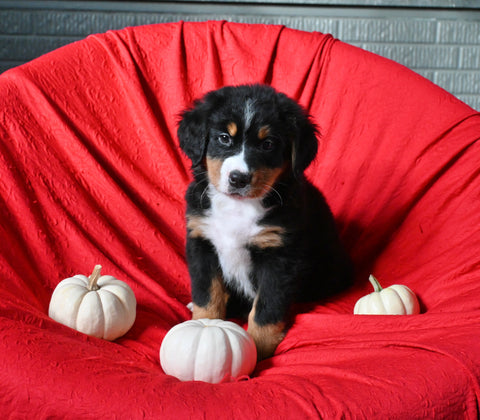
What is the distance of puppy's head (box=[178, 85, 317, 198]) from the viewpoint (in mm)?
2053

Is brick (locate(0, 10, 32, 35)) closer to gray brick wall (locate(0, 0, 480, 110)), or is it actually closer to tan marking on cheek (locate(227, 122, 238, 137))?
gray brick wall (locate(0, 0, 480, 110))

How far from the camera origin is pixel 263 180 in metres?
2.09

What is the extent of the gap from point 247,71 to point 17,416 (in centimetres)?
222

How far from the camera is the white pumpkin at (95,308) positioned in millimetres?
2139

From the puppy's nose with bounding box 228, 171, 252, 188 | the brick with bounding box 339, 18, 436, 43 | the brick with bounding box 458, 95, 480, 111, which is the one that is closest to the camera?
the puppy's nose with bounding box 228, 171, 252, 188

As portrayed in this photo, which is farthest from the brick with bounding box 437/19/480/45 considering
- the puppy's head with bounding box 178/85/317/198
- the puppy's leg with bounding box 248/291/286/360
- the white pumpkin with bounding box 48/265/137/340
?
the white pumpkin with bounding box 48/265/137/340

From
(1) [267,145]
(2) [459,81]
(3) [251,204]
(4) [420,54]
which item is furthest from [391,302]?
(2) [459,81]

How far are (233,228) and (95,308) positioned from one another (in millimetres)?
577

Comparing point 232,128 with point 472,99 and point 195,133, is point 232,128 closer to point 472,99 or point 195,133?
point 195,133

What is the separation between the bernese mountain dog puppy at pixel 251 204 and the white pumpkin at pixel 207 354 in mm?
256

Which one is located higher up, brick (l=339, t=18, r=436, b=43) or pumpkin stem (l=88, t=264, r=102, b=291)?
brick (l=339, t=18, r=436, b=43)

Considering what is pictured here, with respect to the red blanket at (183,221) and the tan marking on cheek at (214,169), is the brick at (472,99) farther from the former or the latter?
the tan marking on cheek at (214,169)

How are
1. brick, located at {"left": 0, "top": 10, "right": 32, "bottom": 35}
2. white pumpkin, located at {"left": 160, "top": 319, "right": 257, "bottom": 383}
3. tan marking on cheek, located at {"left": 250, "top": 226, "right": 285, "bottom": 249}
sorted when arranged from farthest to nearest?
brick, located at {"left": 0, "top": 10, "right": 32, "bottom": 35} < tan marking on cheek, located at {"left": 250, "top": 226, "right": 285, "bottom": 249} < white pumpkin, located at {"left": 160, "top": 319, "right": 257, "bottom": 383}

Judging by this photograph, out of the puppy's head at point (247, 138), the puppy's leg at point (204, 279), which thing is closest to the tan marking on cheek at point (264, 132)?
the puppy's head at point (247, 138)
